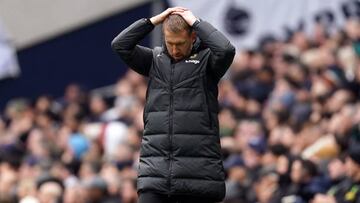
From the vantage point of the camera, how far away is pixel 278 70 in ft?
50.9

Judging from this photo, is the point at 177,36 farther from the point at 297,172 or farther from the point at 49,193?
the point at 49,193

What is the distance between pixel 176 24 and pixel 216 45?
296mm

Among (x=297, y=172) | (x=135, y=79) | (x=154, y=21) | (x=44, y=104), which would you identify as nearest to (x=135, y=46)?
(x=154, y=21)

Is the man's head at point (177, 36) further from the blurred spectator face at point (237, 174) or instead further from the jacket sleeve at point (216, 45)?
the blurred spectator face at point (237, 174)

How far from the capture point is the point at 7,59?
19547 mm

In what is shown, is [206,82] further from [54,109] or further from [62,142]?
[54,109]

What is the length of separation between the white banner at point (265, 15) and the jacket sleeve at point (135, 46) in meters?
8.61

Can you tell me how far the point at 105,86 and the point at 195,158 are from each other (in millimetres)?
11433

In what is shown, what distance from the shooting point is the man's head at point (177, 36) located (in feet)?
26.6

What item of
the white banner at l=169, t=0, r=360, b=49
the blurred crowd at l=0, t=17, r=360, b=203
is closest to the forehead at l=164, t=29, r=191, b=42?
the blurred crowd at l=0, t=17, r=360, b=203

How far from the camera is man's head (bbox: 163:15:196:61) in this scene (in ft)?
26.6

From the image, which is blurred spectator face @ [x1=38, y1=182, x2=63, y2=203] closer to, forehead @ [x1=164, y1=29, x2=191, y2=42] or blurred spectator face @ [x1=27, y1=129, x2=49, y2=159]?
blurred spectator face @ [x1=27, y1=129, x2=49, y2=159]

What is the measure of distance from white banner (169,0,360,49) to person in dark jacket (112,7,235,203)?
28.7 feet

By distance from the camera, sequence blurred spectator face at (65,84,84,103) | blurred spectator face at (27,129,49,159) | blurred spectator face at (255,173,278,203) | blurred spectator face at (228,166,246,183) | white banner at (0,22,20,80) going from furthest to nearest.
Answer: white banner at (0,22,20,80) < blurred spectator face at (65,84,84,103) < blurred spectator face at (27,129,49,159) < blurred spectator face at (228,166,246,183) < blurred spectator face at (255,173,278,203)
